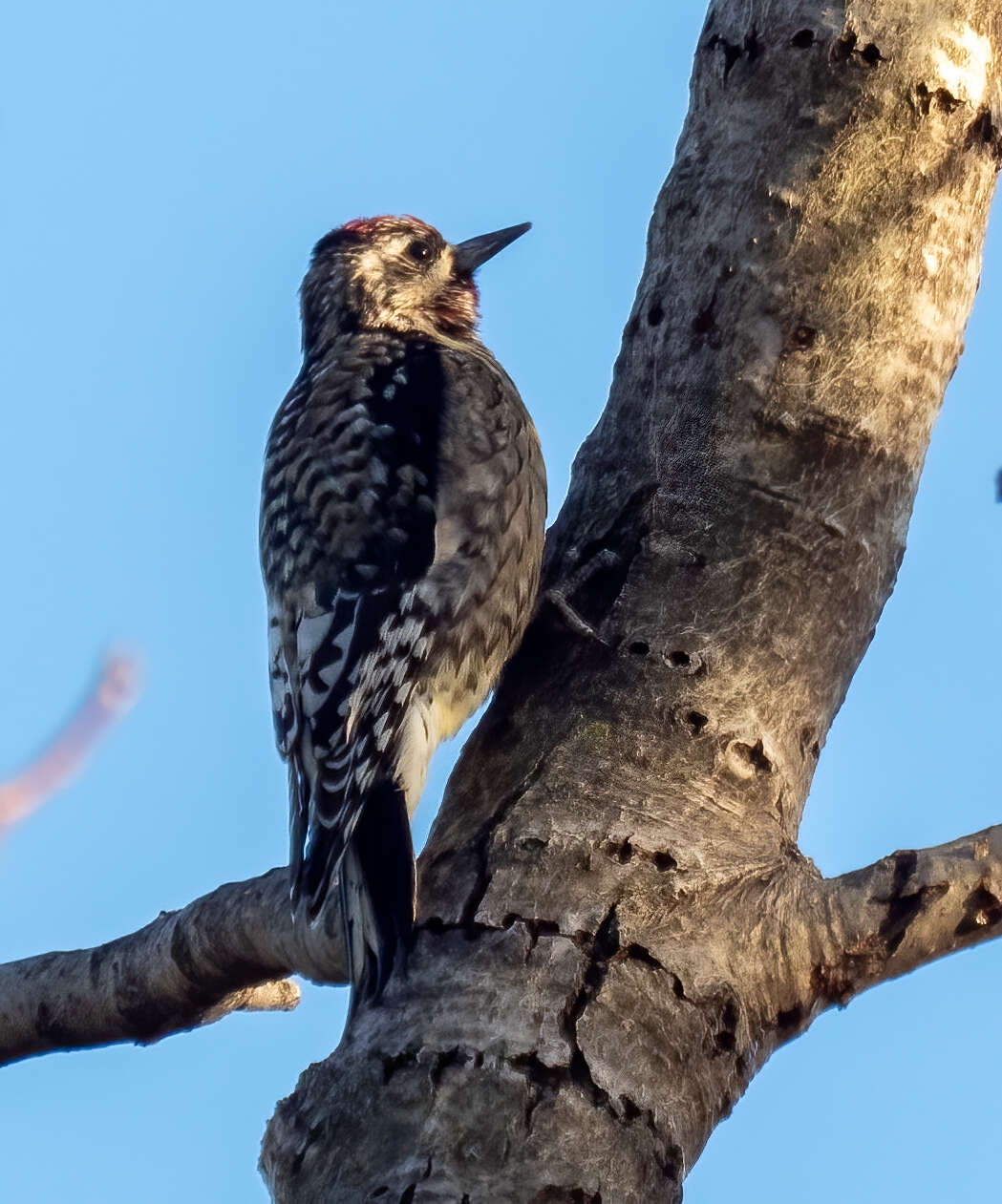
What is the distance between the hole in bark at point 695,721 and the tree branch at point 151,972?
87 centimetres

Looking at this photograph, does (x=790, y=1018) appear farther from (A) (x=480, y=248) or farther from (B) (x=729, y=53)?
(A) (x=480, y=248)

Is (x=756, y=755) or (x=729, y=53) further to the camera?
(x=729, y=53)

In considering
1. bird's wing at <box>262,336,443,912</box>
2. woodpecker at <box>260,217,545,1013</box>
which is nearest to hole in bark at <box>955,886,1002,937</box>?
woodpecker at <box>260,217,545,1013</box>

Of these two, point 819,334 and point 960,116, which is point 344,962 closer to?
point 819,334

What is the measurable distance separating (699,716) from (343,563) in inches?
40.8

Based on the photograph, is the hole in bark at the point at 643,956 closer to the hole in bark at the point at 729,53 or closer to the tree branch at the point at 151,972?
the tree branch at the point at 151,972

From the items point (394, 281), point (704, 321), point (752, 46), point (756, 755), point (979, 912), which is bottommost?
point (979, 912)

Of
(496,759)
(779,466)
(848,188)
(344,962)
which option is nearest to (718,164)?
(848,188)

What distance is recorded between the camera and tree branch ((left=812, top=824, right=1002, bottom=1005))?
2.57 metres

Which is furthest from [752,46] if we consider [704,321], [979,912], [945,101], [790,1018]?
[790,1018]

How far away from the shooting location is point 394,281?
4824 millimetres

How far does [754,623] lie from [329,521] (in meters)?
1.11

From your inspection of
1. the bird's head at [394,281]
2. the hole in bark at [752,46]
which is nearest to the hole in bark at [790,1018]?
the hole in bark at [752,46]

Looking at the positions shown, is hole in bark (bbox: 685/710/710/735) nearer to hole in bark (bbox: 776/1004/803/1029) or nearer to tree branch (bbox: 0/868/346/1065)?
hole in bark (bbox: 776/1004/803/1029)
